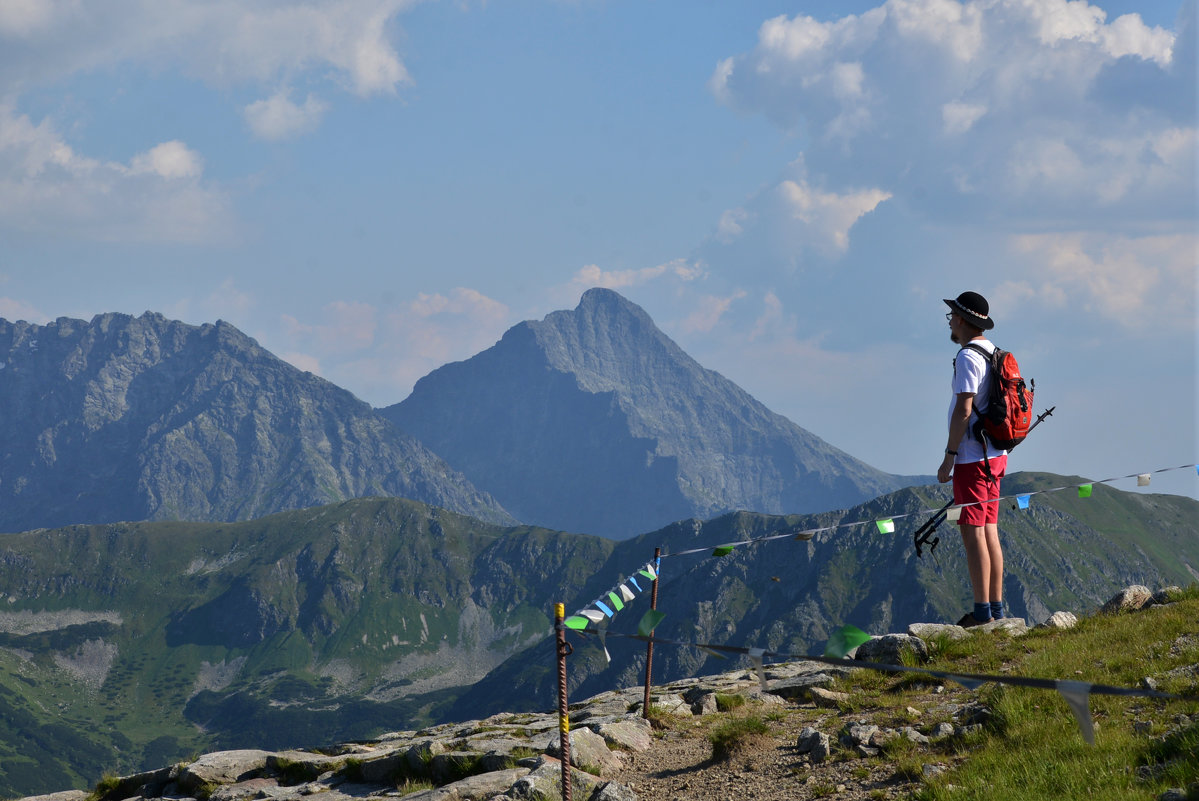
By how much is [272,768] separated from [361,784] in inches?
115

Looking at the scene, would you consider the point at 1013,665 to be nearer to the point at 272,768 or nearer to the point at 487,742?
the point at 487,742

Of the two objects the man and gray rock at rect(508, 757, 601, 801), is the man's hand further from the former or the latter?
gray rock at rect(508, 757, 601, 801)

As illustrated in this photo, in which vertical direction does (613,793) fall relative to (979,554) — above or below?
below

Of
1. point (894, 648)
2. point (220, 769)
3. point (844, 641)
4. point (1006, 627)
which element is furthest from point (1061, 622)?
point (220, 769)

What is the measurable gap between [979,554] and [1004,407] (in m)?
2.33

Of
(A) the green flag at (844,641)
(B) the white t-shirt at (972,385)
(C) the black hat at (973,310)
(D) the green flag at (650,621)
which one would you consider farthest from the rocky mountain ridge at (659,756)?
(C) the black hat at (973,310)

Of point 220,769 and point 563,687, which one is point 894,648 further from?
point 220,769

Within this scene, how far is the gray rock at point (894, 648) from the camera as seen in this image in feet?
47.6

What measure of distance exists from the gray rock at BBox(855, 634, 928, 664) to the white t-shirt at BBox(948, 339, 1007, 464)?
115 inches

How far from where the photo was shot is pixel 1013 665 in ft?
42.3

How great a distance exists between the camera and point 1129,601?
16.0 m

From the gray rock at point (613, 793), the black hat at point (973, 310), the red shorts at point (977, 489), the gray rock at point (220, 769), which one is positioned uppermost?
the black hat at point (973, 310)

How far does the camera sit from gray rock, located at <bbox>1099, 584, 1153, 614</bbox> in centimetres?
1580

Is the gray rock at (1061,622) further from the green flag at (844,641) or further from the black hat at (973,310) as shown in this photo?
the green flag at (844,641)
